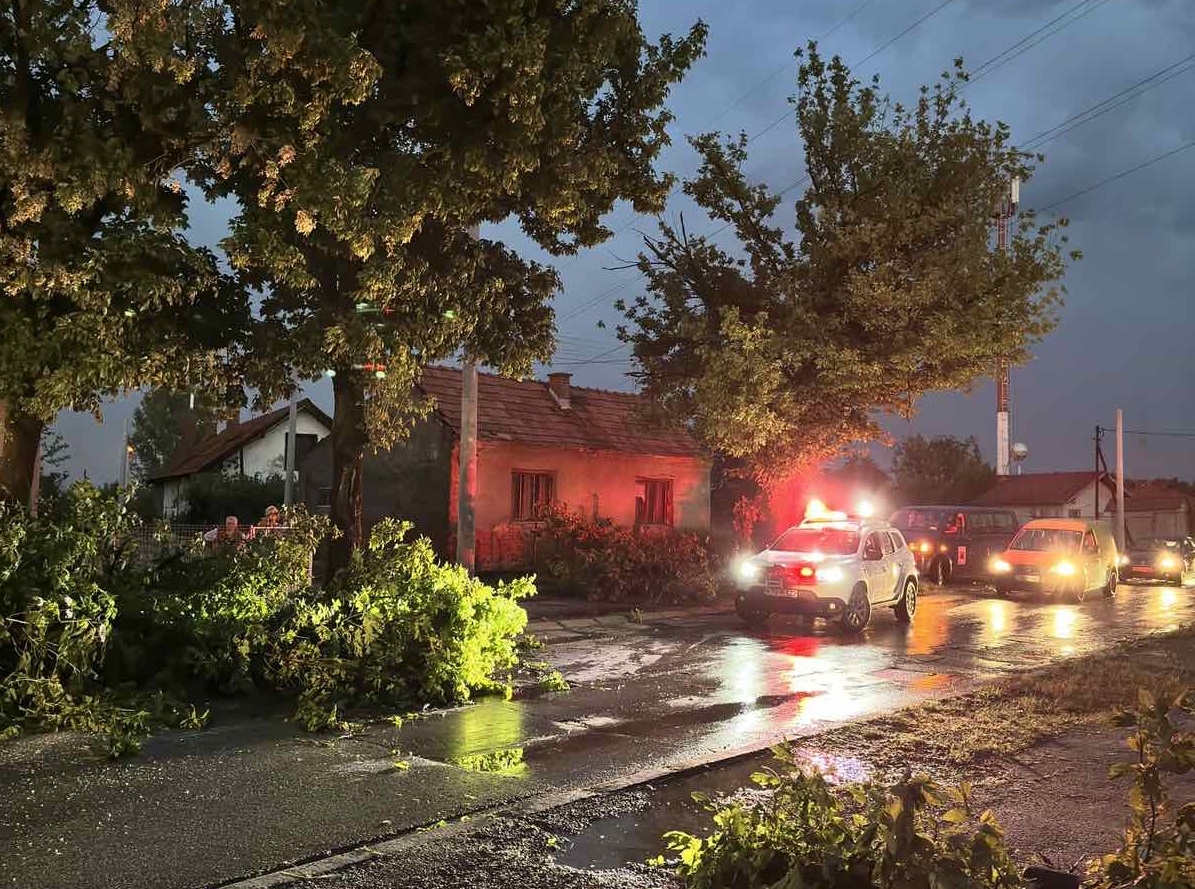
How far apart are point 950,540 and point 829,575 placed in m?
13.2

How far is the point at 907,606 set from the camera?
17.9 meters

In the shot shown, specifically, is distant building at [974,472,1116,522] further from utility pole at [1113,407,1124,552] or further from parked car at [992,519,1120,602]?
parked car at [992,519,1120,602]

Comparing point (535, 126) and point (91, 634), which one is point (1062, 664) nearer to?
point (535, 126)

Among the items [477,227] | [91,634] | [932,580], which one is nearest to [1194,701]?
[91,634]

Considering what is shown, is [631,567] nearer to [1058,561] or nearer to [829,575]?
[829,575]

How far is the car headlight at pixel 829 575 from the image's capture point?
1555cm

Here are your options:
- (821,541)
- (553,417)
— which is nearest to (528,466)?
(553,417)

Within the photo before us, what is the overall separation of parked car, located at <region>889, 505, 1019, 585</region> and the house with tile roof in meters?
6.47

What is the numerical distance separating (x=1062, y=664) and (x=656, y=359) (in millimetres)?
13556

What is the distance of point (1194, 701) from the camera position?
379 centimetres

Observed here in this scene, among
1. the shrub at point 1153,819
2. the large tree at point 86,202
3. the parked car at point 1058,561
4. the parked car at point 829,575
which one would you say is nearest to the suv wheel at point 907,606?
the parked car at point 829,575

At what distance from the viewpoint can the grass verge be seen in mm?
7484

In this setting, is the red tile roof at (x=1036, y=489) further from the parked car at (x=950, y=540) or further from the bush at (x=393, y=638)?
the bush at (x=393, y=638)

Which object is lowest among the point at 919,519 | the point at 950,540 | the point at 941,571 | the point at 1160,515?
the point at 941,571
